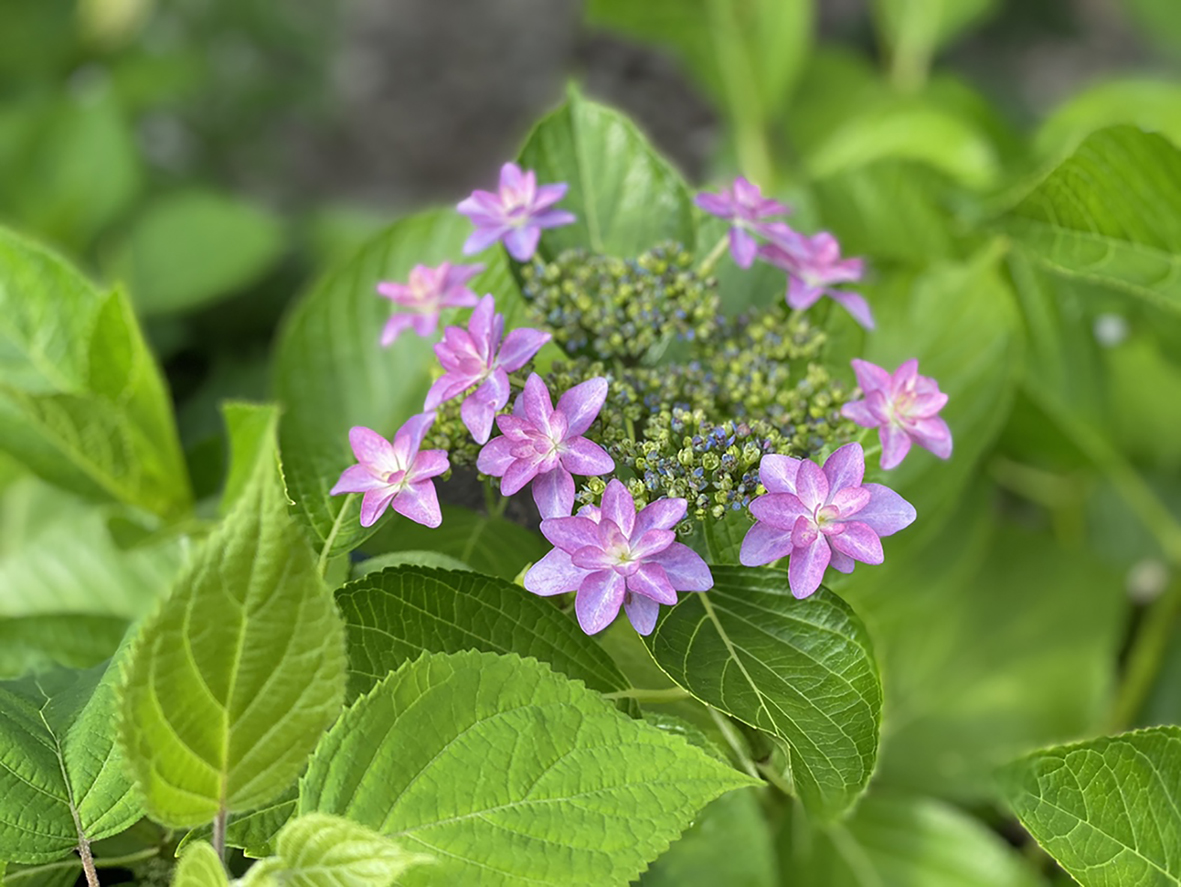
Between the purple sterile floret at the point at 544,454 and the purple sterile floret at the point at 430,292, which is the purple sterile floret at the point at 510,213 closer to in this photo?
the purple sterile floret at the point at 430,292

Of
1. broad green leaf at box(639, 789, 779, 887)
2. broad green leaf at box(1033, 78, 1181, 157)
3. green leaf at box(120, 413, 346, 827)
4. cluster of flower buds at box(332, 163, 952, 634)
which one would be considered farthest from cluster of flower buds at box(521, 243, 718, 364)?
broad green leaf at box(1033, 78, 1181, 157)

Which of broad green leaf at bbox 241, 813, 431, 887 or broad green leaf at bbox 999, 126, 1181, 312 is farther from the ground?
broad green leaf at bbox 999, 126, 1181, 312

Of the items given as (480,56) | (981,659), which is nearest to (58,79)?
(480,56)

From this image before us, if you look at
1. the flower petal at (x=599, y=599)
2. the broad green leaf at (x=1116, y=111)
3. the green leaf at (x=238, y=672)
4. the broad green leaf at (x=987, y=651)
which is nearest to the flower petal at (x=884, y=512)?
the flower petal at (x=599, y=599)

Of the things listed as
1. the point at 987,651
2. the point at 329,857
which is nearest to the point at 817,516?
the point at 329,857

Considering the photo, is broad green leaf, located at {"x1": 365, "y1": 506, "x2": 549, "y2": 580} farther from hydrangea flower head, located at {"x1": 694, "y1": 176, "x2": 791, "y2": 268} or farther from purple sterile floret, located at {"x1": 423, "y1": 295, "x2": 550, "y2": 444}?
hydrangea flower head, located at {"x1": 694, "y1": 176, "x2": 791, "y2": 268}

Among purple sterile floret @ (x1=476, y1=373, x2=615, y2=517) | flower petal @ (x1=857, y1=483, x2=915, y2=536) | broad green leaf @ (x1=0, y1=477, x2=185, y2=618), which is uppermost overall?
purple sterile floret @ (x1=476, y1=373, x2=615, y2=517)

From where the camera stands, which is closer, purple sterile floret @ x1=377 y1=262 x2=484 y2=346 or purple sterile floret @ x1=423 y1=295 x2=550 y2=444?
purple sterile floret @ x1=423 y1=295 x2=550 y2=444
